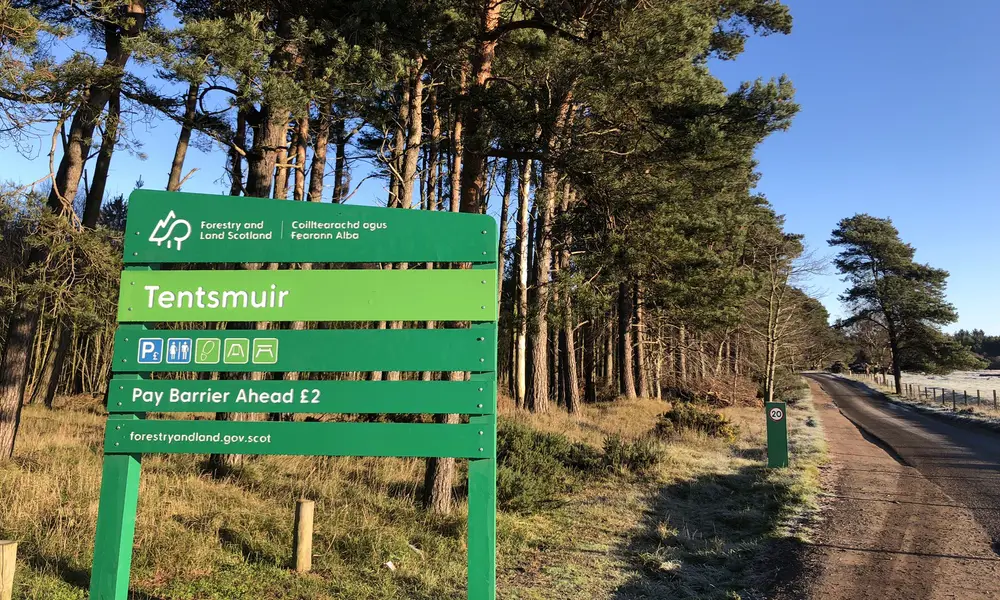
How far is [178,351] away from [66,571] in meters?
2.41

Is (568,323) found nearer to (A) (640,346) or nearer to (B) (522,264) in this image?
(B) (522,264)

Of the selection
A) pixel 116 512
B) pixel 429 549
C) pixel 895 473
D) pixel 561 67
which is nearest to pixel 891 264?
pixel 895 473

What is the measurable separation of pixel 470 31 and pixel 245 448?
7094 mm

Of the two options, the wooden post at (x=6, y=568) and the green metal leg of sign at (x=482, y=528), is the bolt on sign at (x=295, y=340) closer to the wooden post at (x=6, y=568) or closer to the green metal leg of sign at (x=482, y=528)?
the green metal leg of sign at (x=482, y=528)

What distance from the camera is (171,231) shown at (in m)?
4.27

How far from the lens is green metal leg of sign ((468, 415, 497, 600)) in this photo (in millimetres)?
3754

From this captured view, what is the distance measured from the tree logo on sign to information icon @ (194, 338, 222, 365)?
0.75 meters

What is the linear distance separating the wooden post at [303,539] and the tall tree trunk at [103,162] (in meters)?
8.10

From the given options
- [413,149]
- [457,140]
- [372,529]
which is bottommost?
[372,529]

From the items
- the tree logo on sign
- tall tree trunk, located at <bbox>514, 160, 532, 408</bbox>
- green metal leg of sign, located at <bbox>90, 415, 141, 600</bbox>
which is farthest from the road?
tall tree trunk, located at <bbox>514, 160, 532, 408</bbox>

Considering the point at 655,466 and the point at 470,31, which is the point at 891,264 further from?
the point at 470,31

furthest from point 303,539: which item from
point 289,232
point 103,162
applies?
point 103,162

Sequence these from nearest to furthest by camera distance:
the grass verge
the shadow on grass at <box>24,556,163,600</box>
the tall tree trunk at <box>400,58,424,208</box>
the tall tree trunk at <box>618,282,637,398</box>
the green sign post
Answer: the shadow on grass at <box>24,556,163,600</box>, the grass verge, the tall tree trunk at <box>400,58,424,208</box>, the green sign post, the tall tree trunk at <box>618,282,637,398</box>

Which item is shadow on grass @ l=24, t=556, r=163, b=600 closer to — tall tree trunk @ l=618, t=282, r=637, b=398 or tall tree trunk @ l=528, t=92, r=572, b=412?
tall tree trunk @ l=528, t=92, r=572, b=412
